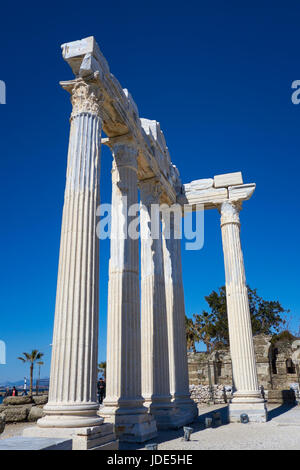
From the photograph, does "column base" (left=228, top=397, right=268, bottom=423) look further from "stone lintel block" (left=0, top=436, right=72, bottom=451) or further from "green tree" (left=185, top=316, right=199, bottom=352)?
"green tree" (left=185, top=316, right=199, bottom=352)

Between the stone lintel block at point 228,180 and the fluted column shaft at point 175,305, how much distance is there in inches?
115

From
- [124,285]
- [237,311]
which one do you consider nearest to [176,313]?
[237,311]

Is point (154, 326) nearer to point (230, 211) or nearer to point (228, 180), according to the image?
point (230, 211)

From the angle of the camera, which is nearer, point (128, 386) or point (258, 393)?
point (128, 386)

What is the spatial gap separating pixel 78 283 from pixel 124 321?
406 centimetres

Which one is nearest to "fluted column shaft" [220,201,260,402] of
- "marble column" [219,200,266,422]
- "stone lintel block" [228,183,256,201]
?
"marble column" [219,200,266,422]

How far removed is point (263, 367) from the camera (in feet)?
113

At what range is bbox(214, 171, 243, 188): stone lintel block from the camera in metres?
24.1

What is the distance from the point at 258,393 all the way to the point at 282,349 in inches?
668

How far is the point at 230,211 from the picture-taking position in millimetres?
23750

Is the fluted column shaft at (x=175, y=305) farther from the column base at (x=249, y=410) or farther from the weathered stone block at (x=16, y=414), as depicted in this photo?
the weathered stone block at (x=16, y=414)

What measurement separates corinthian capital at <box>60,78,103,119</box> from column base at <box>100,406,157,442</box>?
989 centimetres
